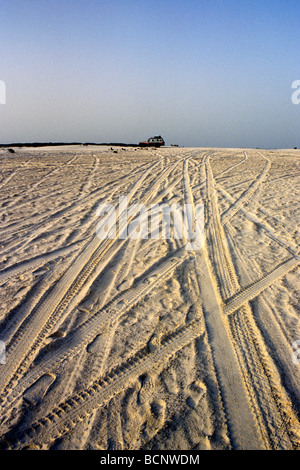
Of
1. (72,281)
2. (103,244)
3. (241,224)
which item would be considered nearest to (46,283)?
(72,281)

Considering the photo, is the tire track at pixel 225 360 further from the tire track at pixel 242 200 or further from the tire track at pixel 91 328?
the tire track at pixel 242 200

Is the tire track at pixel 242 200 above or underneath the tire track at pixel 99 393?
Result: above

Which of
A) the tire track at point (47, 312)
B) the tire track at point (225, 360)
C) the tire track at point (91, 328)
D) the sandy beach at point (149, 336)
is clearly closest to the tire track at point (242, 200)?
the sandy beach at point (149, 336)

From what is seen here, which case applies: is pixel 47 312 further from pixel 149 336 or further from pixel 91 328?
pixel 149 336

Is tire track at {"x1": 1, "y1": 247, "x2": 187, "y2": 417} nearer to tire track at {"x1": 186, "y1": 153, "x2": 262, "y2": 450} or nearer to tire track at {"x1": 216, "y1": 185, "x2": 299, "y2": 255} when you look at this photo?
tire track at {"x1": 186, "y1": 153, "x2": 262, "y2": 450}

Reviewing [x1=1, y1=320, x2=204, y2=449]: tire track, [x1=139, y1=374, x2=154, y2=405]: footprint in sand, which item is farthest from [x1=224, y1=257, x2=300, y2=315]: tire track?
[x1=139, y1=374, x2=154, y2=405]: footprint in sand

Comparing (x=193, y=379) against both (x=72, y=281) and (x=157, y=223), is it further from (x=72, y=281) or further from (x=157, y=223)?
(x=157, y=223)

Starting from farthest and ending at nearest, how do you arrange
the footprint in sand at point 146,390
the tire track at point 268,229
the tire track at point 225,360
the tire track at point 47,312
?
the tire track at point 268,229, the tire track at point 47,312, the footprint in sand at point 146,390, the tire track at point 225,360

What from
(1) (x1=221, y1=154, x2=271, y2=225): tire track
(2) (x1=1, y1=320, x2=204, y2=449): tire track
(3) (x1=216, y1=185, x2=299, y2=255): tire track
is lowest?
(2) (x1=1, y1=320, x2=204, y2=449): tire track

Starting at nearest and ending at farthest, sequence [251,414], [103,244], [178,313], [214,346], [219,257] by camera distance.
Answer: [251,414], [214,346], [178,313], [219,257], [103,244]

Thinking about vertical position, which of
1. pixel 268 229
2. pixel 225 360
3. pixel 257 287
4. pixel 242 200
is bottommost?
pixel 225 360

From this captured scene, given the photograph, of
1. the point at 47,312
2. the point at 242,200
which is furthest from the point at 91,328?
the point at 242,200

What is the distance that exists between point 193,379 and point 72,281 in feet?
6.46
